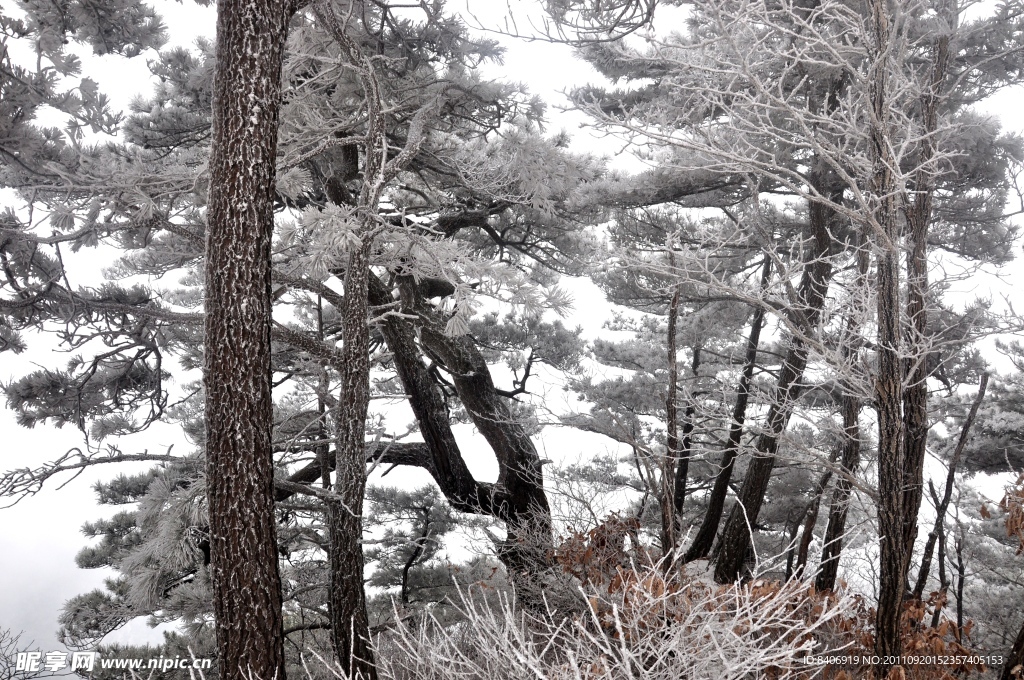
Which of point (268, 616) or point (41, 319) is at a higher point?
point (41, 319)

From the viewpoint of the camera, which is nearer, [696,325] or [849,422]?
[849,422]

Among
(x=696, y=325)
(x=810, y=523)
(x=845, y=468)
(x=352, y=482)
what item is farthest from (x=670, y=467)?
(x=696, y=325)

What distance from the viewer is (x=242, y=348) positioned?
3.27 metres

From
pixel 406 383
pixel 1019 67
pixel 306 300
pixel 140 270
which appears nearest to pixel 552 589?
pixel 406 383

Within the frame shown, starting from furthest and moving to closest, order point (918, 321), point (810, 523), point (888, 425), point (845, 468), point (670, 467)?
point (810, 523) → point (845, 468) → point (670, 467) → point (918, 321) → point (888, 425)

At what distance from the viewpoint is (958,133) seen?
5.96 meters

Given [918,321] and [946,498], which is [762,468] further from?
[918,321]

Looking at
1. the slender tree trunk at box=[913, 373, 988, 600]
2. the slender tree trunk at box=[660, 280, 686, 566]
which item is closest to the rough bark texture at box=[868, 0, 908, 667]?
the slender tree trunk at box=[660, 280, 686, 566]

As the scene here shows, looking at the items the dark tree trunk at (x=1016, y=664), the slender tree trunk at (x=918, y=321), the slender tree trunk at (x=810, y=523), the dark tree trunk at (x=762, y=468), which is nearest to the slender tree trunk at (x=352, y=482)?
the slender tree trunk at (x=918, y=321)

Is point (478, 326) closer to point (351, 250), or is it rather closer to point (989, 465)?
point (351, 250)

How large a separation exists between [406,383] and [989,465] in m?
6.13

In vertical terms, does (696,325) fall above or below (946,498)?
above

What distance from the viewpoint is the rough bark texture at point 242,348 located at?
126 inches

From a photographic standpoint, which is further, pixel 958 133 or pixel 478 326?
pixel 478 326
